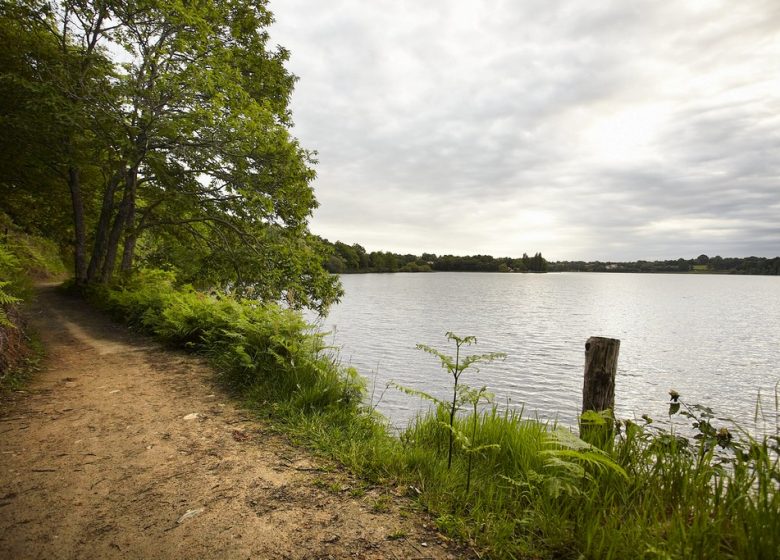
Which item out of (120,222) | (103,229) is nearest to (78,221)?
(103,229)

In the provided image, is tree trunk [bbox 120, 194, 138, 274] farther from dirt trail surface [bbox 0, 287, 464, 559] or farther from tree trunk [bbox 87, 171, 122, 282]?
dirt trail surface [bbox 0, 287, 464, 559]

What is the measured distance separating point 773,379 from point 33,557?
21.5 metres

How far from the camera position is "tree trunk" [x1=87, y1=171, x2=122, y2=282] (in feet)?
50.7

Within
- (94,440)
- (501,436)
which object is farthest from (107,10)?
(501,436)

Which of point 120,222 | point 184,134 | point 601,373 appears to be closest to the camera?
point 601,373

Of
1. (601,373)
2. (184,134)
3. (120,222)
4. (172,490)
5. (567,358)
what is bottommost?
(567,358)

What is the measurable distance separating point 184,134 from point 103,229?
6.72 m

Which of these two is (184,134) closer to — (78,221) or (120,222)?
(120,222)

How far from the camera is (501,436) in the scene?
14.8 ft

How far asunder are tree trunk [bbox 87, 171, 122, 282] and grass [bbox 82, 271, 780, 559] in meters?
13.3

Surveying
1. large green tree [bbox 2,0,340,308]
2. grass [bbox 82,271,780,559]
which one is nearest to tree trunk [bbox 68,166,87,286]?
large green tree [bbox 2,0,340,308]

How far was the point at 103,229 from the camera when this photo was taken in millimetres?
15883

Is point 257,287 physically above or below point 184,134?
below

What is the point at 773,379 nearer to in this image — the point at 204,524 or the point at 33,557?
the point at 204,524
